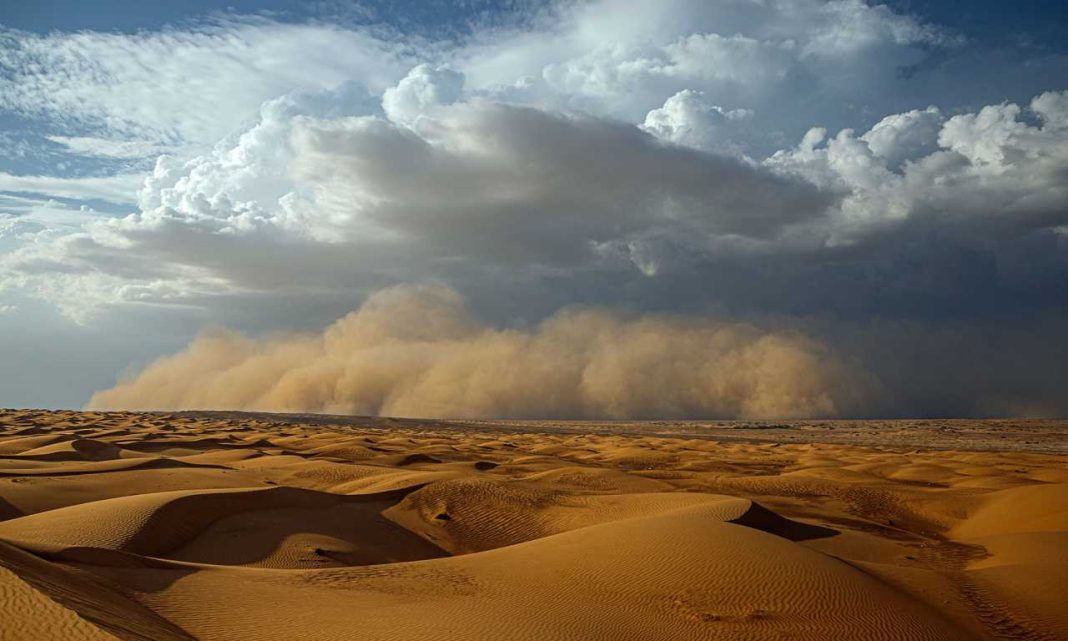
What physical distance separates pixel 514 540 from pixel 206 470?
8.97 meters

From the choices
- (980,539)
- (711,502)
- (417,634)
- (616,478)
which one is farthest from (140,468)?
(980,539)

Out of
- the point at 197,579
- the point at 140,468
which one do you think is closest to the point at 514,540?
the point at 197,579

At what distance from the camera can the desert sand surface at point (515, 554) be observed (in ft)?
20.5

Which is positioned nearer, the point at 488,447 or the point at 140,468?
the point at 140,468

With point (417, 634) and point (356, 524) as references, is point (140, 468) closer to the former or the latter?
point (356, 524)

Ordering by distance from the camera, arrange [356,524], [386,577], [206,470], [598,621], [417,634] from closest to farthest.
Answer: [417,634]
[598,621]
[386,577]
[356,524]
[206,470]

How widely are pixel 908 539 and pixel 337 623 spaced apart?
11.6 metres

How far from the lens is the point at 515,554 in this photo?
9.40 metres

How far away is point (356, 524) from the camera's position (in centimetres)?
1312

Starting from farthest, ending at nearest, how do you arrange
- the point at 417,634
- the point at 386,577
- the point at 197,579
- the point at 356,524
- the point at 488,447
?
the point at 488,447 → the point at 356,524 → the point at 386,577 → the point at 197,579 → the point at 417,634

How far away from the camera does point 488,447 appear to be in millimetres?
31469

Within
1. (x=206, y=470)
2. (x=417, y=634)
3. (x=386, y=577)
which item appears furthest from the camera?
(x=206, y=470)

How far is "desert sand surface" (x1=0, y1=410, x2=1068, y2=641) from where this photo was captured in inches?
246

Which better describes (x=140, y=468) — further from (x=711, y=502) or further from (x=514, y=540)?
(x=711, y=502)
